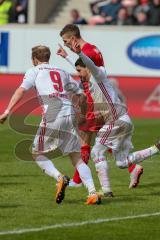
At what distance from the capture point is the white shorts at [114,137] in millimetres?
13055

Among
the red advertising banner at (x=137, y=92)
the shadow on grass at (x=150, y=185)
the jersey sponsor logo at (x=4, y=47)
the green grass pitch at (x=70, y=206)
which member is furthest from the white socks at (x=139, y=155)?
the jersey sponsor logo at (x=4, y=47)

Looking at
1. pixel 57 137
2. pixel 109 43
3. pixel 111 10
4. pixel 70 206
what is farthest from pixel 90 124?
pixel 111 10

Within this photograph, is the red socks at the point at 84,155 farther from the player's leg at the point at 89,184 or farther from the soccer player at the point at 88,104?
the player's leg at the point at 89,184

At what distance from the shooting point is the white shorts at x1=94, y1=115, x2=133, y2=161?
13.1 metres

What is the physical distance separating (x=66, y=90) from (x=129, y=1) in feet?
56.8

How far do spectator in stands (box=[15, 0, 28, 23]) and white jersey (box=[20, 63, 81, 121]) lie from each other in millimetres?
17674

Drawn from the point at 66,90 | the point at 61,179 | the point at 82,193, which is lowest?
the point at 82,193

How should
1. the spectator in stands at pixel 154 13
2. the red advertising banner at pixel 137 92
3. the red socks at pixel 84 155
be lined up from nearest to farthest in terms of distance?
1. the red socks at pixel 84 155
2. the red advertising banner at pixel 137 92
3. the spectator in stands at pixel 154 13

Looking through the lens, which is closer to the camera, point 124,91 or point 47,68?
point 47,68

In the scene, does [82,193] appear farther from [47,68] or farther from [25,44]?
[25,44]

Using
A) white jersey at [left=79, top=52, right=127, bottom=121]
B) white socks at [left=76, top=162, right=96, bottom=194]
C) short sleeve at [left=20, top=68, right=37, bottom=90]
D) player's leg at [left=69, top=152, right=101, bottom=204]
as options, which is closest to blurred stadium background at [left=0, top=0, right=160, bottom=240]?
player's leg at [left=69, top=152, right=101, bottom=204]

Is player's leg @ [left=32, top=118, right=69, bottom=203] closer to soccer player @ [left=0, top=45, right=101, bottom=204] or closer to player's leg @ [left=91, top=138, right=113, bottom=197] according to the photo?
soccer player @ [left=0, top=45, right=101, bottom=204]

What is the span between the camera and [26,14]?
99.1 ft

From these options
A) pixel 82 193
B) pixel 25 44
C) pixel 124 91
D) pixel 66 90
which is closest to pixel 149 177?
pixel 82 193
